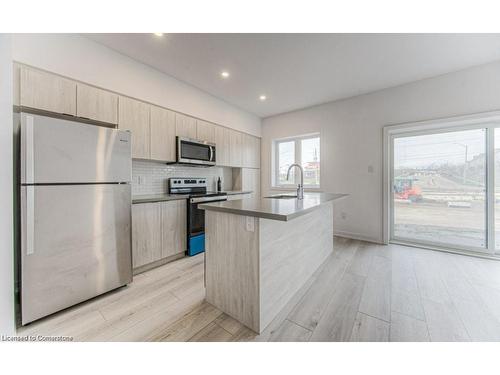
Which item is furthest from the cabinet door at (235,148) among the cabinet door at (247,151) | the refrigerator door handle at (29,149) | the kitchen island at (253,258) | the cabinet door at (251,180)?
the refrigerator door handle at (29,149)

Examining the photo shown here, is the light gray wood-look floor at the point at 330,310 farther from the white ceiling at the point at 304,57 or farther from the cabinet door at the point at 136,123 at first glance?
the white ceiling at the point at 304,57

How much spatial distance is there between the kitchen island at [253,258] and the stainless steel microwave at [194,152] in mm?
1565

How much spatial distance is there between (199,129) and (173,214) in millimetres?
1525

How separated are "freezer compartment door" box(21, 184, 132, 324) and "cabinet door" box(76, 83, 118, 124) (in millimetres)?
871

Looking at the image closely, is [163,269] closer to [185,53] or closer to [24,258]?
[24,258]

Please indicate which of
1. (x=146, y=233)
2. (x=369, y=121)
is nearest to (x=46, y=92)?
(x=146, y=233)

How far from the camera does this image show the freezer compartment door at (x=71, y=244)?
1.44 m

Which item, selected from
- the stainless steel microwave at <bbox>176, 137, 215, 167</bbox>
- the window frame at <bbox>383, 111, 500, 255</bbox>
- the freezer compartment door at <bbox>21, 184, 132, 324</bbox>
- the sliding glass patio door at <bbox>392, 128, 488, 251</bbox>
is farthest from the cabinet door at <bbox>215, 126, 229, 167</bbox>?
the sliding glass patio door at <bbox>392, 128, 488, 251</bbox>

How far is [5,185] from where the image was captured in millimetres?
1130

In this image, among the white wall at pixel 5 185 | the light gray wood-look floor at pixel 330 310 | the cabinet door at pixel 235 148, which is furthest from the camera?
the cabinet door at pixel 235 148

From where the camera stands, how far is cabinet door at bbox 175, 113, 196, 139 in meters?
2.92

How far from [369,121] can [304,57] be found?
183 centimetres
